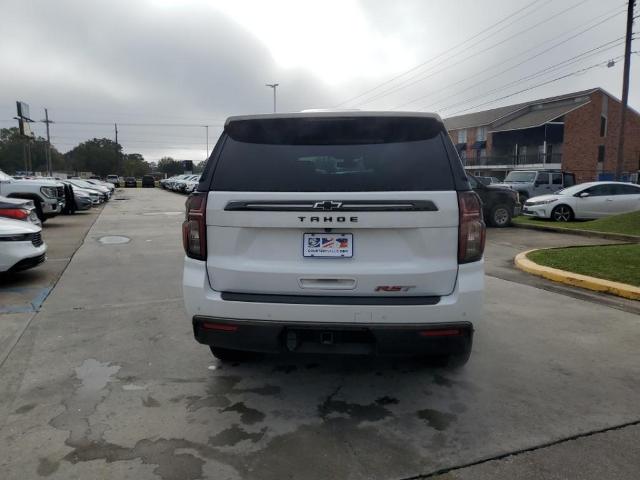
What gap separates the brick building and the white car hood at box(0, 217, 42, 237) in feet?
141

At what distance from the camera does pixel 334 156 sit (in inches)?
124

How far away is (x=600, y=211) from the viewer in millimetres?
15148

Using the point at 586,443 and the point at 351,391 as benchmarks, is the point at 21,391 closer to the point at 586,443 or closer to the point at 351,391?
the point at 351,391

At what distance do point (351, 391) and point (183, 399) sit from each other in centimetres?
122

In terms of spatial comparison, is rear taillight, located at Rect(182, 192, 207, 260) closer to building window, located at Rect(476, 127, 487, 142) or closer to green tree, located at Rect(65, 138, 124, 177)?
building window, located at Rect(476, 127, 487, 142)

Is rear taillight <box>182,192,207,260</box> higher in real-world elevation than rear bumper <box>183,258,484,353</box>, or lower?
higher

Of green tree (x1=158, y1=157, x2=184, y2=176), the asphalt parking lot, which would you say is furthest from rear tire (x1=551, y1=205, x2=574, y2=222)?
green tree (x1=158, y1=157, x2=184, y2=176)

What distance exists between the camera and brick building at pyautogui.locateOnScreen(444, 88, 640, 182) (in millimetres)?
42938

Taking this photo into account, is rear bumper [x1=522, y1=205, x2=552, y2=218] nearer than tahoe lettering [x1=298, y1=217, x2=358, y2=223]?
No

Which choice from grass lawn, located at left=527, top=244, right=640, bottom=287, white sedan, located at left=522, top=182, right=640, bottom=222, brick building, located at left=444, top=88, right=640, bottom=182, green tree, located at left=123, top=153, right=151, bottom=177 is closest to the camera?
grass lawn, located at left=527, top=244, right=640, bottom=287

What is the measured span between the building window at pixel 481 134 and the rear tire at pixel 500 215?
131 ft

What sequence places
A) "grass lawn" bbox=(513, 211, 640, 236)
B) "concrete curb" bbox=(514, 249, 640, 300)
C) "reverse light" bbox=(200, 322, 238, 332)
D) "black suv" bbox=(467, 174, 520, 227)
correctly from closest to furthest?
"reverse light" bbox=(200, 322, 238, 332)
"concrete curb" bbox=(514, 249, 640, 300)
"grass lawn" bbox=(513, 211, 640, 236)
"black suv" bbox=(467, 174, 520, 227)

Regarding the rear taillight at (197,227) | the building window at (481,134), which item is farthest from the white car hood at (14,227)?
the building window at (481,134)

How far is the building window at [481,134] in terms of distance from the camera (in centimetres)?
5122
